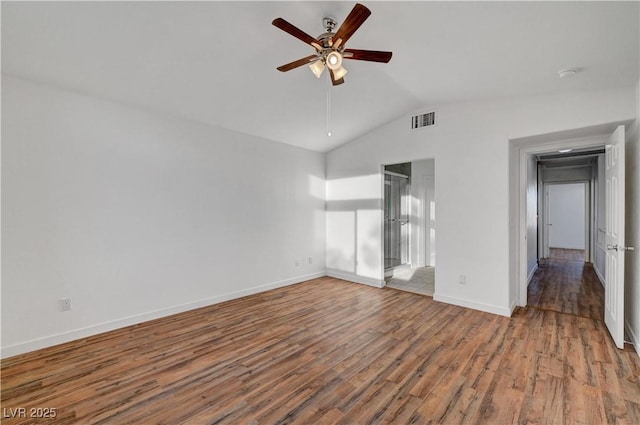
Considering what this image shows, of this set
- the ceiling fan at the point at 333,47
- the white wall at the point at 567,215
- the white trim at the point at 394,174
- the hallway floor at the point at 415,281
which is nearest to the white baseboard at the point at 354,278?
the hallway floor at the point at 415,281

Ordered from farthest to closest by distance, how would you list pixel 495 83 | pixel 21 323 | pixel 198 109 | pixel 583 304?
pixel 583 304 < pixel 198 109 < pixel 495 83 < pixel 21 323

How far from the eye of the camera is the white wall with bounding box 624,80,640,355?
2.61m

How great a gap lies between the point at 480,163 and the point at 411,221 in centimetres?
280

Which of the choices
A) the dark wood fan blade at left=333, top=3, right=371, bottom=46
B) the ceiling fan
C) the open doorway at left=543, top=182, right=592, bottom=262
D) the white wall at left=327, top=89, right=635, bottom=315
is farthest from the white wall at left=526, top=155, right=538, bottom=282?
the dark wood fan blade at left=333, top=3, right=371, bottom=46

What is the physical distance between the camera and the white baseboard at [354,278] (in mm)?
4762

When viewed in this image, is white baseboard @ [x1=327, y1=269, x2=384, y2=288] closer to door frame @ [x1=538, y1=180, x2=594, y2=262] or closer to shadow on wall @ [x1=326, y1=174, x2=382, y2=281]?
shadow on wall @ [x1=326, y1=174, x2=382, y2=281]

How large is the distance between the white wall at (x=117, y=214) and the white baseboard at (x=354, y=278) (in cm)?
129

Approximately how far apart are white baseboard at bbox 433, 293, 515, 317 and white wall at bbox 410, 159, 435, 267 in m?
2.31

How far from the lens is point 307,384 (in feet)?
6.97

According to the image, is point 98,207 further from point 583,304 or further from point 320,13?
point 583,304

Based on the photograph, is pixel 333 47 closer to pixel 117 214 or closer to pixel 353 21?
pixel 353 21

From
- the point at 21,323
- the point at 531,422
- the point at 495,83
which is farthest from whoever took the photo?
the point at 495,83

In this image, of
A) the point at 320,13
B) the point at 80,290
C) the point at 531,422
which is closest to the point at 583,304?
the point at 531,422

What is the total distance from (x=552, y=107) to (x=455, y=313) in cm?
265
